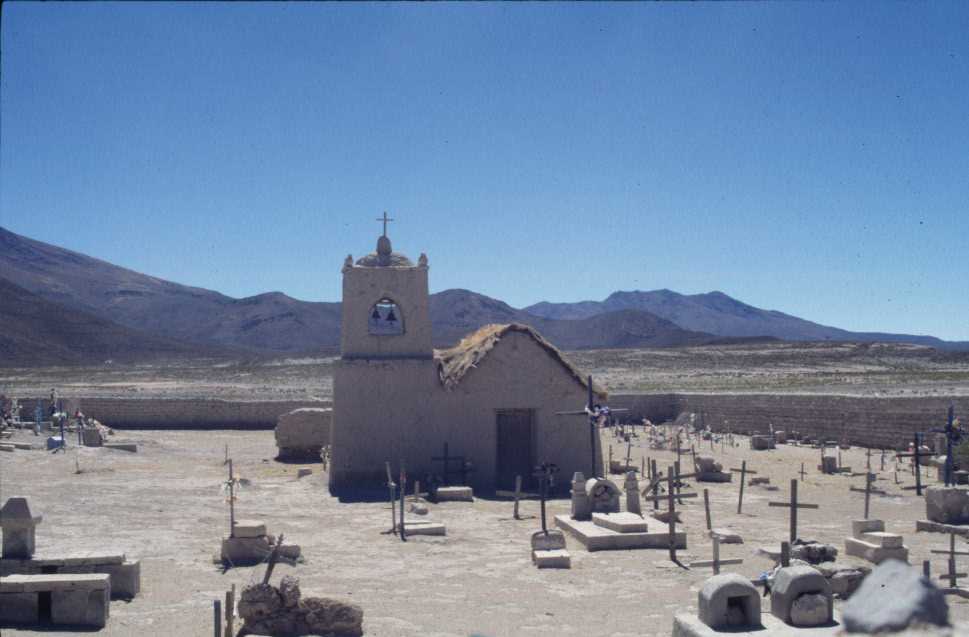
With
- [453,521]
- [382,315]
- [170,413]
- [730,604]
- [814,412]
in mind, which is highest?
[382,315]

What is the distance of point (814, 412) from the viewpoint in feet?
114

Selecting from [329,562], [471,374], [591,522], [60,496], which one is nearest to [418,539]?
[329,562]

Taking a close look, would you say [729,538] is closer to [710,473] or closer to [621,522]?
[621,522]

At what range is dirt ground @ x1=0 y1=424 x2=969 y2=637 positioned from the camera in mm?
11352

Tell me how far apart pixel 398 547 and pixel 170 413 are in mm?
25254

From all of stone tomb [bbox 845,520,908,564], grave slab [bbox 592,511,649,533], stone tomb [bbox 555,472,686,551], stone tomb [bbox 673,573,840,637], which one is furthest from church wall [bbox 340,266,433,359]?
stone tomb [bbox 673,573,840,637]

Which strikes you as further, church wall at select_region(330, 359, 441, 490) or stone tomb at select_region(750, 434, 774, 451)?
stone tomb at select_region(750, 434, 774, 451)

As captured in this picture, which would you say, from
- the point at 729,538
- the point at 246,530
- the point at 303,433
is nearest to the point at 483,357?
the point at 303,433

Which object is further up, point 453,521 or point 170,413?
point 170,413

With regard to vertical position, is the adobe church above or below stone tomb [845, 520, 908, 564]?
above

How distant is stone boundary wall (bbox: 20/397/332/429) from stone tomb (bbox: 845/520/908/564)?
27652 mm

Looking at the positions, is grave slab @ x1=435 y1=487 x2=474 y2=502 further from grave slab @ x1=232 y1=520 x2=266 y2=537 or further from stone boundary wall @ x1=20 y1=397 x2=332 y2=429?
stone boundary wall @ x1=20 y1=397 x2=332 y2=429

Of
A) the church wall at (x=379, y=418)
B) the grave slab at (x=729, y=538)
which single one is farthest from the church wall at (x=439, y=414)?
the grave slab at (x=729, y=538)

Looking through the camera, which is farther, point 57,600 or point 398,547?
point 398,547
